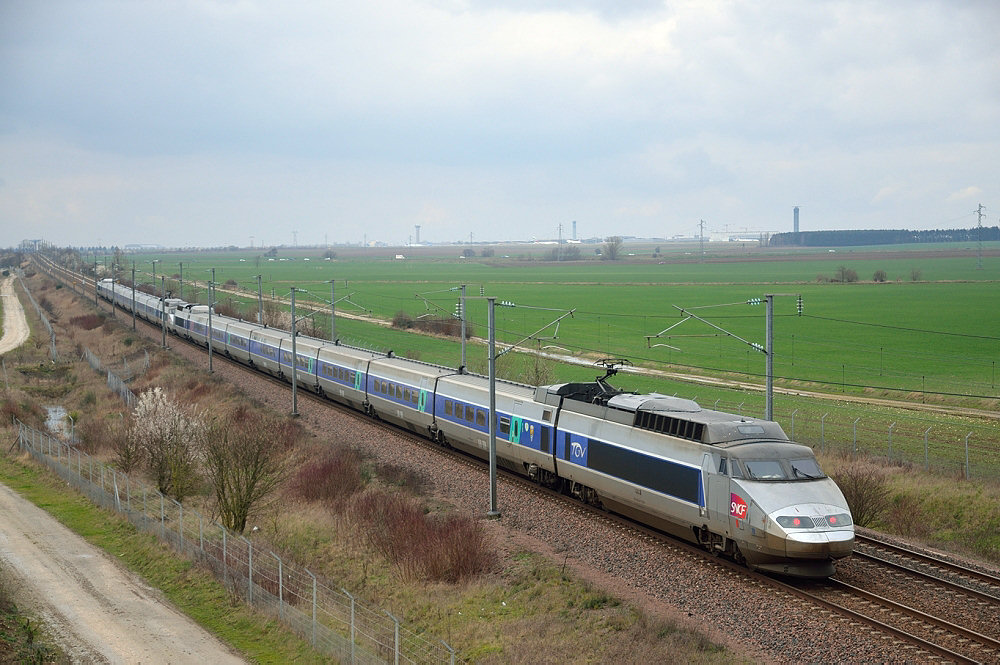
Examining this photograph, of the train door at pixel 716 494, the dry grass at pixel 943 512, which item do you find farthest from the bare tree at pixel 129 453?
the dry grass at pixel 943 512

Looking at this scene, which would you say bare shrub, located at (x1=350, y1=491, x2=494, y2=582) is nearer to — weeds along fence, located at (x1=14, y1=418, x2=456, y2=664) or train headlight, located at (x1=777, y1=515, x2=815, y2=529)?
weeds along fence, located at (x1=14, y1=418, x2=456, y2=664)

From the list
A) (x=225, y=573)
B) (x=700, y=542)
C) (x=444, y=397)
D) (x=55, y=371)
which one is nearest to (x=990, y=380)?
(x=444, y=397)

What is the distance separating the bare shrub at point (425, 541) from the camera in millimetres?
23688

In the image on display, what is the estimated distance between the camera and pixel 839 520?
20984 mm

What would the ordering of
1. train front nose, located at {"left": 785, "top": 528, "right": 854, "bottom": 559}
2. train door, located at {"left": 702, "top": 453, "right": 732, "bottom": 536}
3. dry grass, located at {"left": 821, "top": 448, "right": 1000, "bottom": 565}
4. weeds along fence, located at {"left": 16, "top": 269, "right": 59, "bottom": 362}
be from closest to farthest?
train front nose, located at {"left": 785, "top": 528, "right": 854, "bottom": 559}, train door, located at {"left": 702, "top": 453, "right": 732, "bottom": 536}, dry grass, located at {"left": 821, "top": 448, "right": 1000, "bottom": 565}, weeds along fence, located at {"left": 16, "top": 269, "right": 59, "bottom": 362}

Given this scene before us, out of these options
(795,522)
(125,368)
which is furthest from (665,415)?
(125,368)

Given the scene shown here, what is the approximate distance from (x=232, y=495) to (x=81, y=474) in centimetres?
1053

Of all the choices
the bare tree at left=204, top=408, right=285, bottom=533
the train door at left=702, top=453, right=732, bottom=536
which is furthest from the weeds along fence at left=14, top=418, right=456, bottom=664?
the train door at left=702, top=453, right=732, bottom=536

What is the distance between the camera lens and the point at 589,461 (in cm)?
2802

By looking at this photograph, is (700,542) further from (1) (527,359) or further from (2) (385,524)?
(1) (527,359)

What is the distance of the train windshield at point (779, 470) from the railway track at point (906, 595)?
2.52 metres

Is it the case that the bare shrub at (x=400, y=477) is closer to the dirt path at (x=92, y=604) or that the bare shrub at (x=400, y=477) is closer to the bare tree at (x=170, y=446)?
the bare tree at (x=170, y=446)

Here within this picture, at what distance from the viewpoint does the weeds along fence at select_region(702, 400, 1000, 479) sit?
36469 mm

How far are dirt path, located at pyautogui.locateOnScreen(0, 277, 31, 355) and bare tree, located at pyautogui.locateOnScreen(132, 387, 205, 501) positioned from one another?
62505mm
